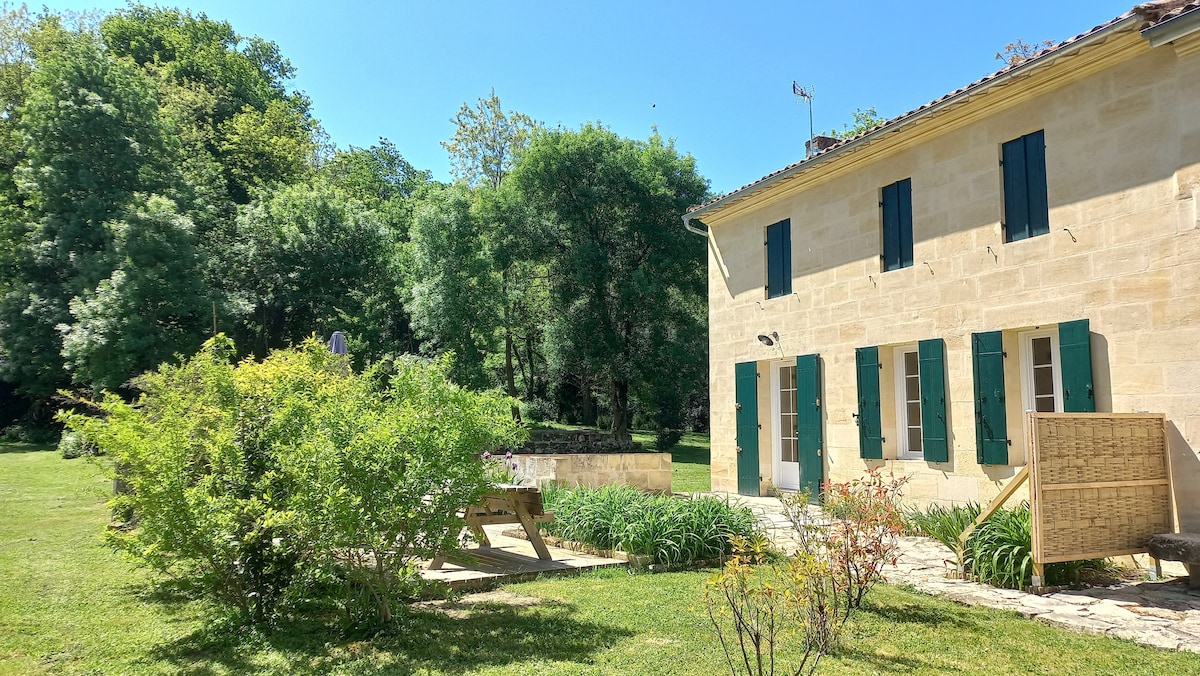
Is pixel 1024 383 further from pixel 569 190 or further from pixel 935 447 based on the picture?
pixel 569 190

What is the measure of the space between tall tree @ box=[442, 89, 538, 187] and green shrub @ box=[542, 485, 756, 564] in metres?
27.4

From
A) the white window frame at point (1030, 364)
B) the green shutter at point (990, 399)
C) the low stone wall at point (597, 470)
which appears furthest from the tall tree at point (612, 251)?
the white window frame at point (1030, 364)

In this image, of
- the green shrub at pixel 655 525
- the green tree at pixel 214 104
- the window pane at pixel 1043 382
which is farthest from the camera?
the green tree at pixel 214 104

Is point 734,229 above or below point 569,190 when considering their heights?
below

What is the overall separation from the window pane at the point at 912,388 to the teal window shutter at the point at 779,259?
2671 millimetres

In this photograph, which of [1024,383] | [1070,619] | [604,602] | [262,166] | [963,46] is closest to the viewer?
[1070,619]

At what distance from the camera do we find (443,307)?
2309 cm

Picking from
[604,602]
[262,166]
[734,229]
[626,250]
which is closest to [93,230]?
[262,166]

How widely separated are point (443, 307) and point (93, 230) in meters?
11.0

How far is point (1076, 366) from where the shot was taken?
7527mm

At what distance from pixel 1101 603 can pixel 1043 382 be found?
345 cm

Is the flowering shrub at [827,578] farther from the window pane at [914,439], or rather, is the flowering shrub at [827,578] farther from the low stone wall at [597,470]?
the low stone wall at [597,470]

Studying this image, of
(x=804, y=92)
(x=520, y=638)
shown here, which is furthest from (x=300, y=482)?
(x=804, y=92)

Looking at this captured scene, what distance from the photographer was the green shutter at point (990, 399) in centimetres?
840
